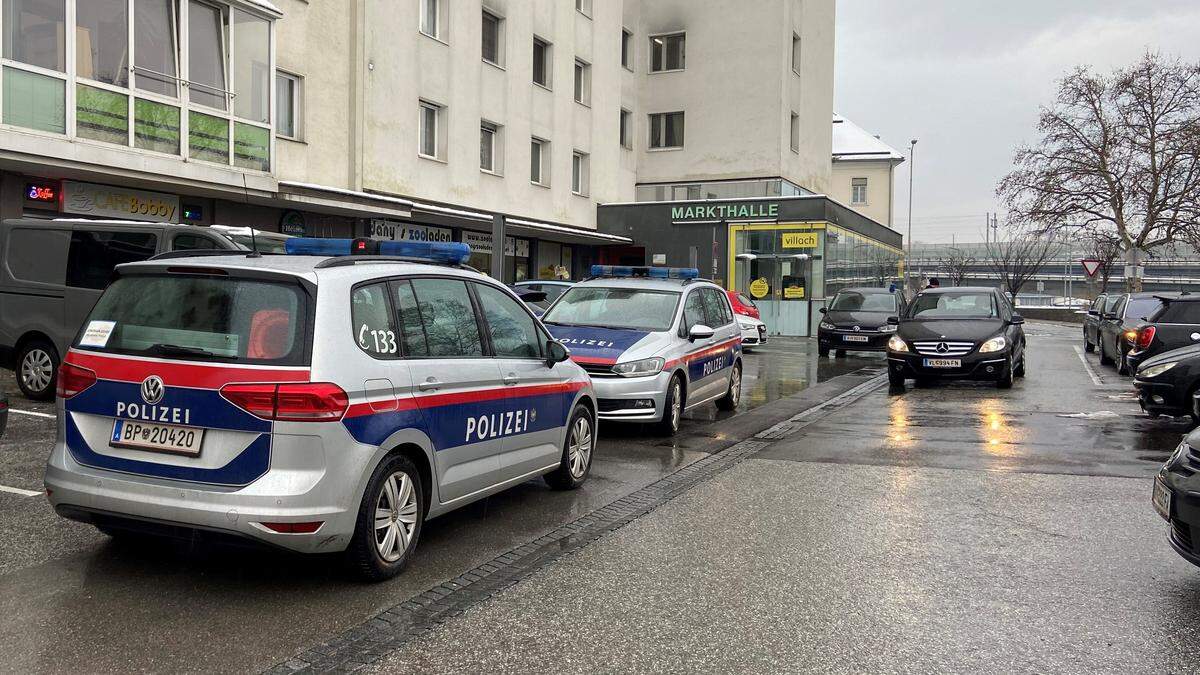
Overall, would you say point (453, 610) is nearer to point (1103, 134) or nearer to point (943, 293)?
point (943, 293)

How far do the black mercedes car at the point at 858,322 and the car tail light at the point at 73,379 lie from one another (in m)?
19.2

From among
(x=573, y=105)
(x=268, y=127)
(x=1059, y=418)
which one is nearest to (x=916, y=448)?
(x=1059, y=418)

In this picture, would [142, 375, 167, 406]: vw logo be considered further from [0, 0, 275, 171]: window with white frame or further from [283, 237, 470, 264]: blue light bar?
[0, 0, 275, 171]: window with white frame

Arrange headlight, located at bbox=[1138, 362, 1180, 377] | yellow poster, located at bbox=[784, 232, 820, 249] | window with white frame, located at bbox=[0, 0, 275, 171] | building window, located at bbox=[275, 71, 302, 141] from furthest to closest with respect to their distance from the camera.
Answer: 1. yellow poster, located at bbox=[784, 232, 820, 249]
2. building window, located at bbox=[275, 71, 302, 141]
3. window with white frame, located at bbox=[0, 0, 275, 171]
4. headlight, located at bbox=[1138, 362, 1180, 377]

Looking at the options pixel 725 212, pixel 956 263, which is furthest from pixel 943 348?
pixel 956 263

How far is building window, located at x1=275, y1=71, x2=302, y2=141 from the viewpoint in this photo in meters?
20.3

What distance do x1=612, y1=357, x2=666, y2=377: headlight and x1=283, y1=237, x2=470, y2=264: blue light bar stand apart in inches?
154

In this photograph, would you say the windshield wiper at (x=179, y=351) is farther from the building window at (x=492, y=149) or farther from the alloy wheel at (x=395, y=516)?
the building window at (x=492, y=149)

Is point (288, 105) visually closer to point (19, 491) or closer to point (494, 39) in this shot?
point (494, 39)

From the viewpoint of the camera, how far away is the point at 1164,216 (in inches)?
1907

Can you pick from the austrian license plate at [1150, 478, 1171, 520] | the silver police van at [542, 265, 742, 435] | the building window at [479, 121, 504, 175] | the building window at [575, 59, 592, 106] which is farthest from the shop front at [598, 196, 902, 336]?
the austrian license plate at [1150, 478, 1171, 520]

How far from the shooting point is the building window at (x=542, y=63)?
98.3 ft

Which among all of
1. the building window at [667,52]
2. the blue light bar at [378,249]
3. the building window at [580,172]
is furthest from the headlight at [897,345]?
the building window at [667,52]

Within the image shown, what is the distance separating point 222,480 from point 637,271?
8.37 metres
